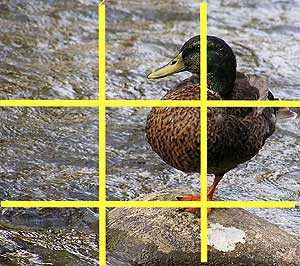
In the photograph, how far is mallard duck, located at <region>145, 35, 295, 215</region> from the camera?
15.5 feet

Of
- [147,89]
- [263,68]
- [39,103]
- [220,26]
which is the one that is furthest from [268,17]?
[39,103]

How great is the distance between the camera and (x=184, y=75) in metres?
8.98

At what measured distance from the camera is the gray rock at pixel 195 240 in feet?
16.1

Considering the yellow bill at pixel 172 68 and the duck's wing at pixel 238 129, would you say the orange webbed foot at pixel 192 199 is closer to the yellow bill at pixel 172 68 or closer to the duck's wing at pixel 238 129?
the duck's wing at pixel 238 129

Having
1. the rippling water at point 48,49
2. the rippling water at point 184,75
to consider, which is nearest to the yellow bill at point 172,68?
the rippling water at point 184,75

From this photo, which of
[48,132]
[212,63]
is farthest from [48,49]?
[212,63]

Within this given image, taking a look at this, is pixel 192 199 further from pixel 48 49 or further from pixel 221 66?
pixel 48 49

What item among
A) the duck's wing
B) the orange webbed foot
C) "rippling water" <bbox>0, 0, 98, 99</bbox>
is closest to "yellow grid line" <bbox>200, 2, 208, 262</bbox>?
the duck's wing

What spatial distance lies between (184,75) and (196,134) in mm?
4299

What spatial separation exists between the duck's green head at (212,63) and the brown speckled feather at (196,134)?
109 mm

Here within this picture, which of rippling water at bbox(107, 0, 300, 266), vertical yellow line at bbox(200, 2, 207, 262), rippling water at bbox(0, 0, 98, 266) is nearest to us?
vertical yellow line at bbox(200, 2, 207, 262)

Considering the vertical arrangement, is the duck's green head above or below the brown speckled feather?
above

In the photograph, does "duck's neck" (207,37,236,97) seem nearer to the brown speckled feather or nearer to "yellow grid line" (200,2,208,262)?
the brown speckled feather

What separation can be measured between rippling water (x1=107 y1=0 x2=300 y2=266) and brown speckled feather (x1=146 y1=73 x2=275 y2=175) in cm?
70
